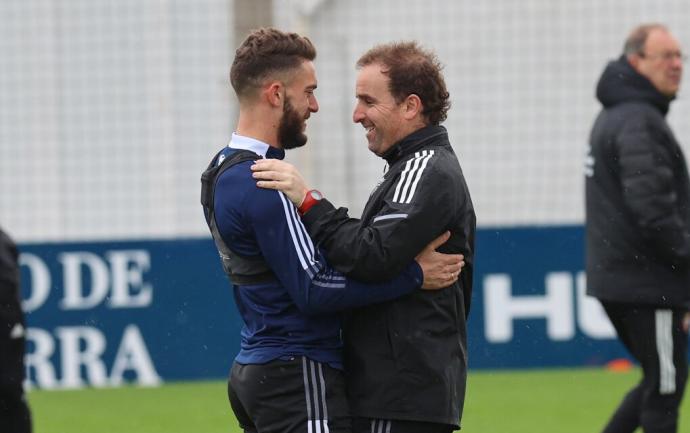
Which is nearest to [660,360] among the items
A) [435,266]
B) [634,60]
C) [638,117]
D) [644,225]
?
[644,225]

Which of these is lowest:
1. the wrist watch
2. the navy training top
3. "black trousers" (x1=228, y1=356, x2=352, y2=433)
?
"black trousers" (x1=228, y1=356, x2=352, y2=433)

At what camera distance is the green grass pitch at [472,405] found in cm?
826

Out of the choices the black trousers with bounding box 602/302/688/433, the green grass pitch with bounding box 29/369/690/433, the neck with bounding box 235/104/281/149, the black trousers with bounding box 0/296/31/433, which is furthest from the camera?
the green grass pitch with bounding box 29/369/690/433

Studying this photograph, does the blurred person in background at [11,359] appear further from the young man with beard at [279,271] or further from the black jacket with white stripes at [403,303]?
the black jacket with white stripes at [403,303]

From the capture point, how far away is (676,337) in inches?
246

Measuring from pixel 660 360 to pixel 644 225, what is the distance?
60cm

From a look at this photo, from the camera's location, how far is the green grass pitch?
27.1 ft

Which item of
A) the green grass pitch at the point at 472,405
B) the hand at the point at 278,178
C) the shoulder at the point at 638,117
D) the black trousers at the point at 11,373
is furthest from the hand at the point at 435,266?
the green grass pitch at the point at 472,405

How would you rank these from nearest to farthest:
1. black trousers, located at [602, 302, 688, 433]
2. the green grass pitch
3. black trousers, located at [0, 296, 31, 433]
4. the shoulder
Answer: black trousers, located at [0, 296, 31, 433] → black trousers, located at [602, 302, 688, 433] → the shoulder → the green grass pitch

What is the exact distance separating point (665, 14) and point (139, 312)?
5.22m

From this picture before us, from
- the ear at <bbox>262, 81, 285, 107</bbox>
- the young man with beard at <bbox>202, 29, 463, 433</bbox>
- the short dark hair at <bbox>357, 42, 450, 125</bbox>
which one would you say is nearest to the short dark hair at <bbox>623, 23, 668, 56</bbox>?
the short dark hair at <bbox>357, 42, 450, 125</bbox>

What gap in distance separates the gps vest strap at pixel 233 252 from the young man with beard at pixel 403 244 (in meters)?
0.11

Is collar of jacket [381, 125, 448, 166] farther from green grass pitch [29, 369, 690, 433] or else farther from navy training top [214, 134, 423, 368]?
green grass pitch [29, 369, 690, 433]

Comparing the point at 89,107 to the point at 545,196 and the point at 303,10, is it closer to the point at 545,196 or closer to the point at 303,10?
the point at 303,10
